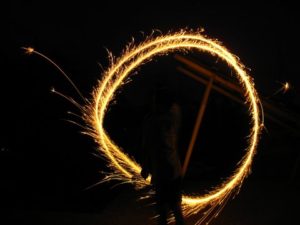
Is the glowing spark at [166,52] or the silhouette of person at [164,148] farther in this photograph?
the glowing spark at [166,52]

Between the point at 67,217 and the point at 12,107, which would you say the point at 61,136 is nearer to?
the point at 12,107

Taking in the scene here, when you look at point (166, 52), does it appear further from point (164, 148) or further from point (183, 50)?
point (164, 148)

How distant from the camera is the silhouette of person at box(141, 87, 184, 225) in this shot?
505 centimetres

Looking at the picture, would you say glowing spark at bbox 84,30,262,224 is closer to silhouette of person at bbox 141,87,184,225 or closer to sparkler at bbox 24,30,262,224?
sparkler at bbox 24,30,262,224

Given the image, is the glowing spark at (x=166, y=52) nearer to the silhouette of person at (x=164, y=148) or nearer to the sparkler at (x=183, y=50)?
the sparkler at (x=183, y=50)

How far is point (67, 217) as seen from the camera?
6.50 meters

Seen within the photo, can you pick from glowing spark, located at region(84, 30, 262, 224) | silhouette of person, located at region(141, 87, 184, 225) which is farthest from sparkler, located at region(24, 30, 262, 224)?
silhouette of person, located at region(141, 87, 184, 225)

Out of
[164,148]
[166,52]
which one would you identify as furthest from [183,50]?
[164,148]

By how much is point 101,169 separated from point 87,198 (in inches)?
93.4

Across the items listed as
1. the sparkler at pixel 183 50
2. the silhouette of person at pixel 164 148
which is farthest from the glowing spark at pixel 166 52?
the silhouette of person at pixel 164 148

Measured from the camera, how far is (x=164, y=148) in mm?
5066

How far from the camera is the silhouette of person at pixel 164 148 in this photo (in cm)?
505

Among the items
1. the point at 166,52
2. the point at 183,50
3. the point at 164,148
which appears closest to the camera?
the point at 164,148

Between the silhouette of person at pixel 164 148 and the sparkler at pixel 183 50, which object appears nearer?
the silhouette of person at pixel 164 148
